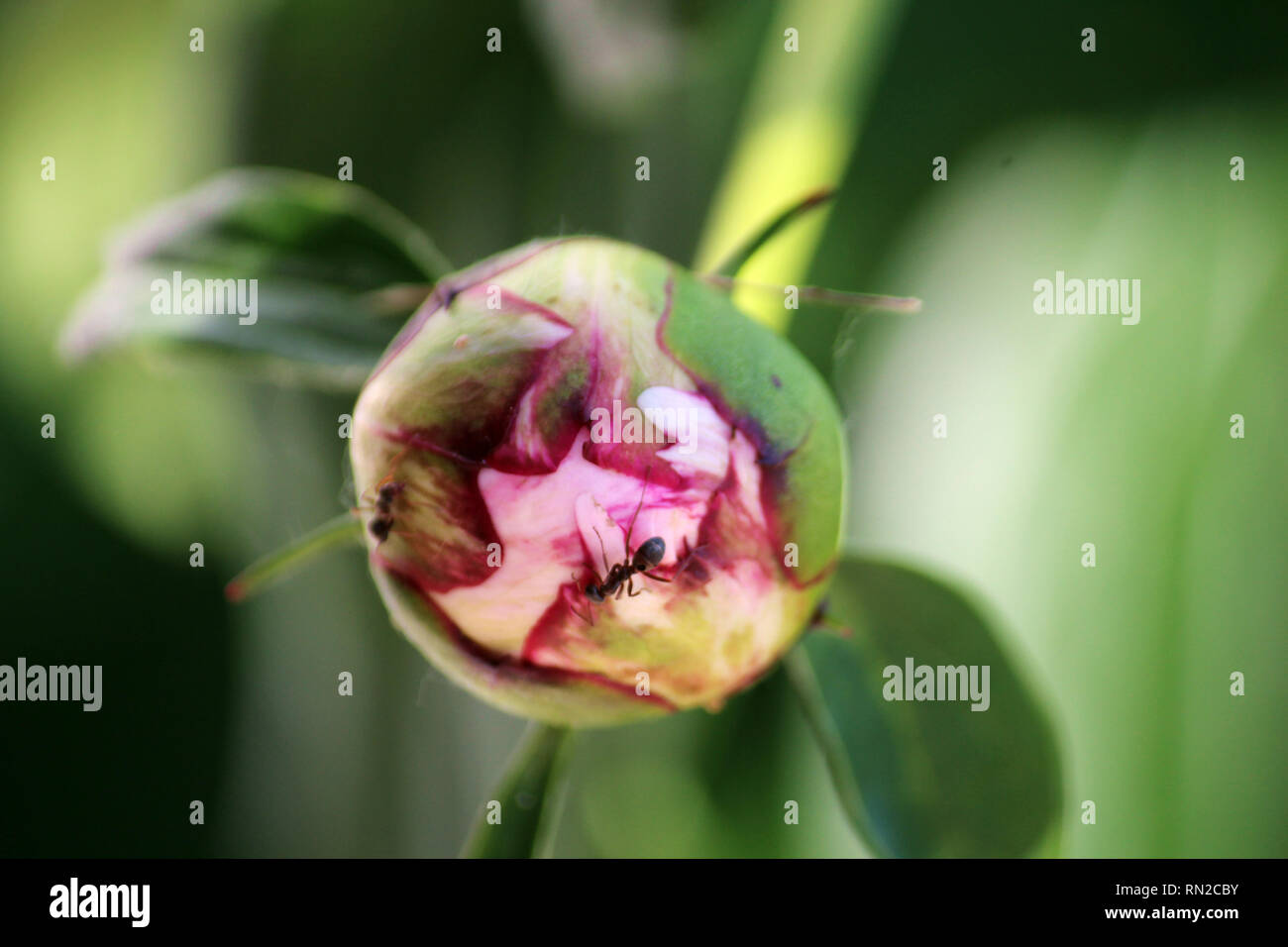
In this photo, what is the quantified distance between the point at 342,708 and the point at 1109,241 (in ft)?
2.45

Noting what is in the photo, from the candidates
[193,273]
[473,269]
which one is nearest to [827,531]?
[473,269]

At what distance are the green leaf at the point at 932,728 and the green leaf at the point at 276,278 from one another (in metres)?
0.27

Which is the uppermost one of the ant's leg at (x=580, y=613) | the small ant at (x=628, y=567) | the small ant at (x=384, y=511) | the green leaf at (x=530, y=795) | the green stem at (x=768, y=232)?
the green stem at (x=768, y=232)

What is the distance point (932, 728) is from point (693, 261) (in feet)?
1.15

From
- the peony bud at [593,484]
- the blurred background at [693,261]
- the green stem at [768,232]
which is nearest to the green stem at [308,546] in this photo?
the peony bud at [593,484]

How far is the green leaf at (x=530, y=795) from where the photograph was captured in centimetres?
52

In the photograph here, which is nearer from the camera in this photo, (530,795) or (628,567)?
(628,567)

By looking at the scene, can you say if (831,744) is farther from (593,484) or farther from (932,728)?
(593,484)

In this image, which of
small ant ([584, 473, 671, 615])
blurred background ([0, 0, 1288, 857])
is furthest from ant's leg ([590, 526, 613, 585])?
blurred background ([0, 0, 1288, 857])

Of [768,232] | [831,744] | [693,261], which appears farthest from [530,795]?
[693,261]

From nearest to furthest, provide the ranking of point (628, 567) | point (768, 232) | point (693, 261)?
1. point (628, 567)
2. point (768, 232)
3. point (693, 261)

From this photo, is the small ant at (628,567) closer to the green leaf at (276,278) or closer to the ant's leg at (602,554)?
the ant's leg at (602,554)

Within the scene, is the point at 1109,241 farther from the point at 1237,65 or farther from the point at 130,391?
the point at 130,391

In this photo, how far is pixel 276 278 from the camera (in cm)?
60
